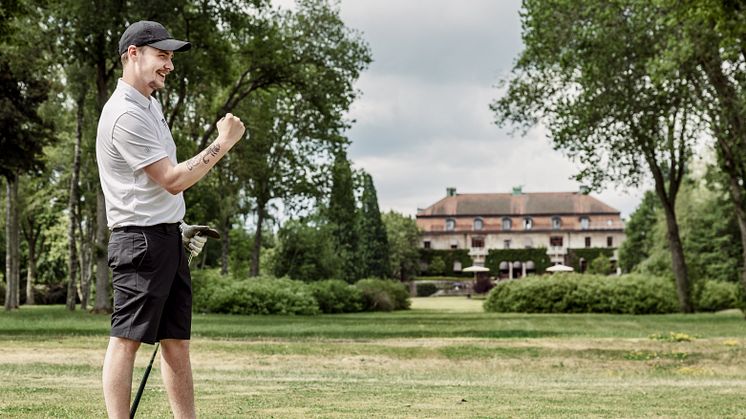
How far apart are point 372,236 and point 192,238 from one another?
7453cm

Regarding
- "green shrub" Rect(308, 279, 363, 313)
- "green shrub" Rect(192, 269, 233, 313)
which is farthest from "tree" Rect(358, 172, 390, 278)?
"green shrub" Rect(192, 269, 233, 313)

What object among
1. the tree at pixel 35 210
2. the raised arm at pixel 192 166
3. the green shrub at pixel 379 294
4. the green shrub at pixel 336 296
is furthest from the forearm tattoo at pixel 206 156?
the green shrub at pixel 379 294

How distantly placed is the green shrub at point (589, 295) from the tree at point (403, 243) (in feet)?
177

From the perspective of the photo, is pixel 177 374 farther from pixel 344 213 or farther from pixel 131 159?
pixel 344 213

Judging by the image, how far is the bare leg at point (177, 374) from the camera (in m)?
4.84

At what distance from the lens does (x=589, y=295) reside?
4003 cm

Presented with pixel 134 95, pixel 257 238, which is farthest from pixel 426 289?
pixel 134 95

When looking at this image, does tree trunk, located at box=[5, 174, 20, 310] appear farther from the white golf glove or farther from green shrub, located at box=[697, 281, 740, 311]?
the white golf glove

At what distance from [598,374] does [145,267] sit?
1143 cm

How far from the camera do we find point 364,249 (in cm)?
7744

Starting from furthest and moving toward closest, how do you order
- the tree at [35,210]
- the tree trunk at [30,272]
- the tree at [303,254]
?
1. the tree trunk at [30,272]
2. the tree at [303,254]
3. the tree at [35,210]

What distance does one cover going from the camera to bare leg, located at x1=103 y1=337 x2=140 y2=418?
4570 millimetres

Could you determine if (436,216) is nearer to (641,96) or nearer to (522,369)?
(641,96)

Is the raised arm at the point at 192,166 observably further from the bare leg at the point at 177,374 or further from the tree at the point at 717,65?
the tree at the point at 717,65
